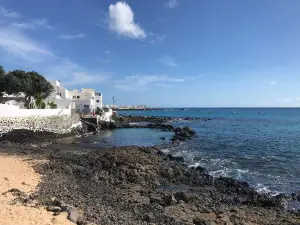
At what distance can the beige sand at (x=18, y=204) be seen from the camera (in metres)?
10.1

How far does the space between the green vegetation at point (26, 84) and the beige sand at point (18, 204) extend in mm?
31812

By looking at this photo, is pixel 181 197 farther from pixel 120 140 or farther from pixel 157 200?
pixel 120 140

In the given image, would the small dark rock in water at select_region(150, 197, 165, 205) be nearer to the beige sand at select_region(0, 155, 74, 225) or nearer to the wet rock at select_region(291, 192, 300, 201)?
the beige sand at select_region(0, 155, 74, 225)

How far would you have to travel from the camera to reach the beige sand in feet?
33.2

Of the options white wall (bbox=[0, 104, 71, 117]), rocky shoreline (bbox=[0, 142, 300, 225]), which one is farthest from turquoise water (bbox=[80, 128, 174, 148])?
rocky shoreline (bbox=[0, 142, 300, 225])

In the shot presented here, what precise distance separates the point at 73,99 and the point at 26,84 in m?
33.2

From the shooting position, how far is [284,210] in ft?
49.8

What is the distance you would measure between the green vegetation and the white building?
10359 millimetres

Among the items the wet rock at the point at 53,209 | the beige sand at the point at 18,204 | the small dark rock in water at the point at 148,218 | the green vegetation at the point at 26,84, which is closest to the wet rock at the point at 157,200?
the small dark rock in water at the point at 148,218

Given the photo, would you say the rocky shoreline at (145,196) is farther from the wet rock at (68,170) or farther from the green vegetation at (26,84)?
the green vegetation at (26,84)

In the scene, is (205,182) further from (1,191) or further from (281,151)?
(281,151)

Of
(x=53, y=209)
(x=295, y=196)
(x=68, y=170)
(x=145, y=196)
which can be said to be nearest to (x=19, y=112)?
(x=68, y=170)

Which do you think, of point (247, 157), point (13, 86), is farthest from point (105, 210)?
point (13, 86)

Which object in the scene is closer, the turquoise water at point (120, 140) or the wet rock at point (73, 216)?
the wet rock at point (73, 216)
